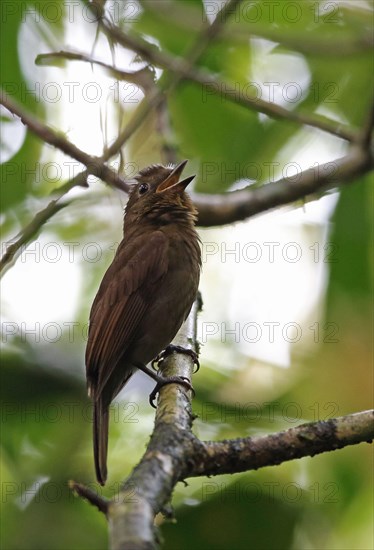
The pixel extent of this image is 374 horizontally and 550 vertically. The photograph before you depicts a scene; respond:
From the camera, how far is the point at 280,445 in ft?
9.33

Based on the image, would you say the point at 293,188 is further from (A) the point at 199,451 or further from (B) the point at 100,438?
(A) the point at 199,451

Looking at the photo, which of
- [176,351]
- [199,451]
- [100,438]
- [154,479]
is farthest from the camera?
[176,351]

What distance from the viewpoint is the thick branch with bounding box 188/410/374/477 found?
2.79 m

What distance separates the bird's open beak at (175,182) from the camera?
5156mm

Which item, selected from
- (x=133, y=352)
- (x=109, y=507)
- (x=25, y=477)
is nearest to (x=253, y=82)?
(x=133, y=352)

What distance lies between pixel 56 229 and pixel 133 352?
2.51 m

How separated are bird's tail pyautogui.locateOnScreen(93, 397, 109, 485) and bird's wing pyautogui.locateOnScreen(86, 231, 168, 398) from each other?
10 centimetres

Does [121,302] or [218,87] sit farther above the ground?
[218,87]

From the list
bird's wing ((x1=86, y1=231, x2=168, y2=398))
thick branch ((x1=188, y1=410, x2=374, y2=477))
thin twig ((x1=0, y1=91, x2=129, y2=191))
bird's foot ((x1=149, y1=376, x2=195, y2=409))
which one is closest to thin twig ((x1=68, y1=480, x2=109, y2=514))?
thick branch ((x1=188, y1=410, x2=374, y2=477))

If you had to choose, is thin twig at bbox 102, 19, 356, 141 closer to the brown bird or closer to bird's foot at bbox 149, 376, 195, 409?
the brown bird

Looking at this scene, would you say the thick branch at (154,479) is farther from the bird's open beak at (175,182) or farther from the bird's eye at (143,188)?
the bird's eye at (143,188)

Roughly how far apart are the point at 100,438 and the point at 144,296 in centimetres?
95

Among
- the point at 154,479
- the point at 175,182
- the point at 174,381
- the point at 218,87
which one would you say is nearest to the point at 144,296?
the point at 175,182

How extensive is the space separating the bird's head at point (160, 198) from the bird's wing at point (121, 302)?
0.20m
